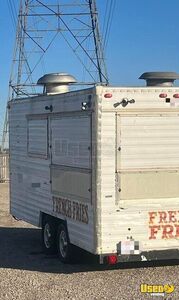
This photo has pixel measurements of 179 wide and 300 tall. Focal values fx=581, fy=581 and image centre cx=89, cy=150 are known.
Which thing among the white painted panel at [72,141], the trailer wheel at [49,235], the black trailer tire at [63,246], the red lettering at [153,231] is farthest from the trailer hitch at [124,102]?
the trailer wheel at [49,235]

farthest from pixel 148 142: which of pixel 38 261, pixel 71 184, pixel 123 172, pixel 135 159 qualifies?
pixel 38 261

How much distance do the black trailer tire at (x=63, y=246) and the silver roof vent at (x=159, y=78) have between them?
2741mm

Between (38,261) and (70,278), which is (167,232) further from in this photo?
(38,261)

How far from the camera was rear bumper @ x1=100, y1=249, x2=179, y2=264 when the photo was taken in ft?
26.3

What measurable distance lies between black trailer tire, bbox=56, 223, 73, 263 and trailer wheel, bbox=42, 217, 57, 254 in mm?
289

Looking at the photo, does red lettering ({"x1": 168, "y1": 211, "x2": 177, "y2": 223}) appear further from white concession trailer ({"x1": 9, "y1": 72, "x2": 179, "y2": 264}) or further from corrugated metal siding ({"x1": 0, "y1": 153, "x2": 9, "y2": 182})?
corrugated metal siding ({"x1": 0, "y1": 153, "x2": 9, "y2": 182})

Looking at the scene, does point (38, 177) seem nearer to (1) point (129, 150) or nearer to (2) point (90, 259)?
(2) point (90, 259)

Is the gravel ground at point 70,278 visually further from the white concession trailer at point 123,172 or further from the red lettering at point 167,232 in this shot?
the red lettering at point 167,232

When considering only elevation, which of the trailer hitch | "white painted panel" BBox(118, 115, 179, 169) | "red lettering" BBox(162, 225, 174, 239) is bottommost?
"red lettering" BBox(162, 225, 174, 239)

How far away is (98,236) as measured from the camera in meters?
7.95

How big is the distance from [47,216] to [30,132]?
1.61 metres

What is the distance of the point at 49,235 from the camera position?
1004 centimetres

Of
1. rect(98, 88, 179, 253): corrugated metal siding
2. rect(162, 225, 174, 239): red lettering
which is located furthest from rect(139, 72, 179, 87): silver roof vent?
rect(162, 225, 174, 239): red lettering

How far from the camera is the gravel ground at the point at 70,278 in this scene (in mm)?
7262
